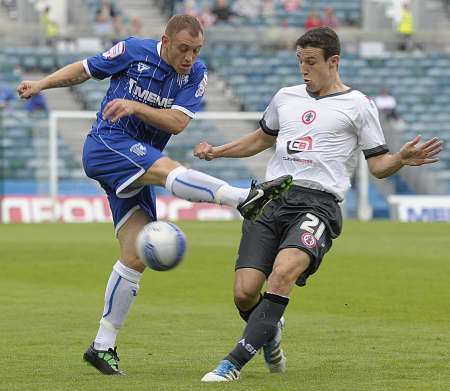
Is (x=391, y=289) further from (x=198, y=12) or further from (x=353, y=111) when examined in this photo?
(x=198, y=12)

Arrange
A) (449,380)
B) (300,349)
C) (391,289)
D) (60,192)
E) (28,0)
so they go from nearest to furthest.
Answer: (449,380), (300,349), (391,289), (60,192), (28,0)

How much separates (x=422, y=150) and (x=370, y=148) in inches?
15.1

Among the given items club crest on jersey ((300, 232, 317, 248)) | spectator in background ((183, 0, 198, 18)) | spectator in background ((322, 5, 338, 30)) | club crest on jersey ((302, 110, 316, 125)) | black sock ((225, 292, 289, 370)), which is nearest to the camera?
black sock ((225, 292, 289, 370))

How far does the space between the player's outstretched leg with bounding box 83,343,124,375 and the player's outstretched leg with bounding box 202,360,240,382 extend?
778 millimetres

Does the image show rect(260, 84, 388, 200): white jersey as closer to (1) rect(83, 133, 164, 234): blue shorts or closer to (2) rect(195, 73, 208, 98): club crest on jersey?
(2) rect(195, 73, 208, 98): club crest on jersey

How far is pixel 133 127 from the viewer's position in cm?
808

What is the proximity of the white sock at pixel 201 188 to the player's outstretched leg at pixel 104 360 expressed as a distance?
1261mm

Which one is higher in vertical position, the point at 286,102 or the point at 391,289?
the point at 286,102

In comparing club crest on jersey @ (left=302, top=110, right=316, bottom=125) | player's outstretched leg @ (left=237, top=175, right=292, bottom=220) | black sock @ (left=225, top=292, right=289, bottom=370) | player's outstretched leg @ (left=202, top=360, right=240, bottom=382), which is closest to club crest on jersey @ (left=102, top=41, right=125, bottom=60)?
club crest on jersey @ (left=302, top=110, right=316, bottom=125)

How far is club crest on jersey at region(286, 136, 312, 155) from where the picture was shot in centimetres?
797

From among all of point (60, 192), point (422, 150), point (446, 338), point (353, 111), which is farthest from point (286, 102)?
point (60, 192)

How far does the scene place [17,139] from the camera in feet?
103

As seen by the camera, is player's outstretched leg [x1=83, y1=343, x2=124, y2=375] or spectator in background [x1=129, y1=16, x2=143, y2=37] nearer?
player's outstretched leg [x1=83, y1=343, x2=124, y2=375]

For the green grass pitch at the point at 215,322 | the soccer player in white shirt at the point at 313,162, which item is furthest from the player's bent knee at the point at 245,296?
the green grass pitch at the point at 215,322
